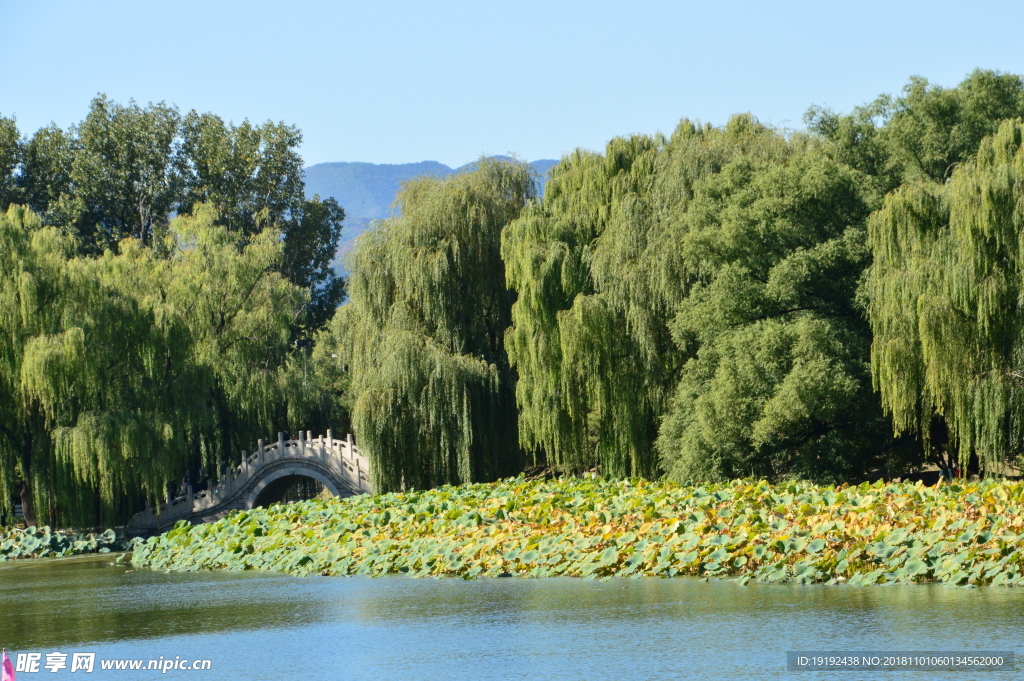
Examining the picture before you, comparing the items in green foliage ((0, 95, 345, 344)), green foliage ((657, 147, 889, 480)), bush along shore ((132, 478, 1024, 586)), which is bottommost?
bush along shore ((132, 478, 1024, 586))

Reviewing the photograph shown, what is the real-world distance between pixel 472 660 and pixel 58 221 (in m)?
37.2

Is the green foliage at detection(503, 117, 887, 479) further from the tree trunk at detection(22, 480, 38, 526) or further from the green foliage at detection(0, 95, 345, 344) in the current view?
the green foliage at detection(0, 95, 345, 344)

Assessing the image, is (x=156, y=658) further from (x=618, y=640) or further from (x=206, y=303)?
(x=206, y=303)

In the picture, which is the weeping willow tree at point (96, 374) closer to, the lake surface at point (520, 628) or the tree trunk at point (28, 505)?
the tree trunk at point (28, 505)

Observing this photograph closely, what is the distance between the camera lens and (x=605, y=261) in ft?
77.5

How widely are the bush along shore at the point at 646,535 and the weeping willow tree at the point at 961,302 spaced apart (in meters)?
1.83

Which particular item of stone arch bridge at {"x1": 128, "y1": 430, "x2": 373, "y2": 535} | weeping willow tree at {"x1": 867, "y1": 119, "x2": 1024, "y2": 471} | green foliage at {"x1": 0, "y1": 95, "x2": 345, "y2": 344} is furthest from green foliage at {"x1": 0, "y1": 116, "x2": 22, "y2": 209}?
weeping willow tree at {"x1": 867, "y1": 119, "x2": 1024, "y2": 471}

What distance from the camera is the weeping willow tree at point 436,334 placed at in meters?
25.9

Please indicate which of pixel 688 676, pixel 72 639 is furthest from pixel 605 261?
pixel 688 676

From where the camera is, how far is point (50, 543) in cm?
2642

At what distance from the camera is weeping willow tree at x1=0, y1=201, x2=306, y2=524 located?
85.7 feet

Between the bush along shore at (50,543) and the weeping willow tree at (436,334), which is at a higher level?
the weeping willow tree at (436,334)

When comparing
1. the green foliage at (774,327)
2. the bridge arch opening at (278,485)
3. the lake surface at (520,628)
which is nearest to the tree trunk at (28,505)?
the bridge arch opening at (278,485)

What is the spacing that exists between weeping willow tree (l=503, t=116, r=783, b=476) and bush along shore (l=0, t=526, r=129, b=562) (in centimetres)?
946
